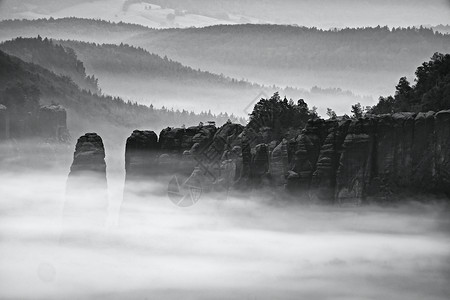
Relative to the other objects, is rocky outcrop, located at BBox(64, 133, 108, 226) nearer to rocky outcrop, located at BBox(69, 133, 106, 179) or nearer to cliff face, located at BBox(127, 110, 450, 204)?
rocky outcrop, located at BBox(69, 133, 106, 179)

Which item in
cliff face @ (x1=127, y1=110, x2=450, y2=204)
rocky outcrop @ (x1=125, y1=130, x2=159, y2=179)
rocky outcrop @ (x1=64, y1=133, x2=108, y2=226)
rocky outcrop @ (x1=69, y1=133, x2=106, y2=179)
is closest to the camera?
cliff face @ (x1=127, y1=110, x2=450, y2=204)

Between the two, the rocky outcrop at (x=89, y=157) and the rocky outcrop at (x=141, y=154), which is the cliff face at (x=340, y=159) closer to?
the rocky outcrop at (x=141, y=154)

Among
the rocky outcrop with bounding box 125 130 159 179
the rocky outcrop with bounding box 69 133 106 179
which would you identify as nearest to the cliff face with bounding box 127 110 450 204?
the rocky outcrop with bounding box 125 130 159 179

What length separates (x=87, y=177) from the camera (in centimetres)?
17650

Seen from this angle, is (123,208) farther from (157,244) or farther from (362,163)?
(362,163)

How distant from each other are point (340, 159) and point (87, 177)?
2645 cm

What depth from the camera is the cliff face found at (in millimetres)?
170375

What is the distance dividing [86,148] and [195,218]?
59.9 feet

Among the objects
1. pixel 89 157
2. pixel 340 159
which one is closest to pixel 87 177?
pixel 89 157

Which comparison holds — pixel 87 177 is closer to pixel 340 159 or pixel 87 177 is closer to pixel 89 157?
pixel 89 157

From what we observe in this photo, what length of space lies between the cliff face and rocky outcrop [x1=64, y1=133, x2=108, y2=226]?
599cm

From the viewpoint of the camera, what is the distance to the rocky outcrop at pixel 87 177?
577 feet

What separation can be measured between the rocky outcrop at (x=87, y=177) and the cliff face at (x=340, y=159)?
236 inches

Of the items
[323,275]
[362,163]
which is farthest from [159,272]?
[362,163]
